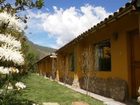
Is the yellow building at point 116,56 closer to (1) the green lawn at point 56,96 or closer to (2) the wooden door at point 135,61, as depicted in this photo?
(2) the wooden door at point 135,61

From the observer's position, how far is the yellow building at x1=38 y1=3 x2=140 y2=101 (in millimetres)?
11805

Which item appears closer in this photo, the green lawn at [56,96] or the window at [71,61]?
the green lawn at [56,96]

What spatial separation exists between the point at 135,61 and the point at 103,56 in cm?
407

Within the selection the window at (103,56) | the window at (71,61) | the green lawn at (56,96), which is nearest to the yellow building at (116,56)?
the window at (103,56)

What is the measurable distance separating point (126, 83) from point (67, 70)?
47.5 ft

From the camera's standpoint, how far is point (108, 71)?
1480 centimetres

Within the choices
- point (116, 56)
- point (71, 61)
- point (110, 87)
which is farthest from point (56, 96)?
point (71, 61)

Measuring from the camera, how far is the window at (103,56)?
49.9 feet

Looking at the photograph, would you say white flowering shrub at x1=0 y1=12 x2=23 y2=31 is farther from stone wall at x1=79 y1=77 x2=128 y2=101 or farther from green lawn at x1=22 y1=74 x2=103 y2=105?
stone wall at x1=79 y1=77 x2=128 y2=101

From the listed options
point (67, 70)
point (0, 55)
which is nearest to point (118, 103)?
point (0, 55)

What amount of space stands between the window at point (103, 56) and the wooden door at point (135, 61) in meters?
2.83

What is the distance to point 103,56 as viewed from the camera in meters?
16.0

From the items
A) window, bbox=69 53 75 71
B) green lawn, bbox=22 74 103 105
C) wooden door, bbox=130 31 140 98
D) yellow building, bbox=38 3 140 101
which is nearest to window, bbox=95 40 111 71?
yellow building, bbox=38 3 140 101

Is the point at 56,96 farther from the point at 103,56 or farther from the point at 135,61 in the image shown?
the point at 103,56
